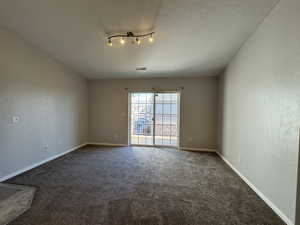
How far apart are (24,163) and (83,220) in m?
2.24

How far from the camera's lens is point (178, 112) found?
4.74 metres

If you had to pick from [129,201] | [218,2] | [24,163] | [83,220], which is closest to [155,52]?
[218,2]

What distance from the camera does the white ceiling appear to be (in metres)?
2.03

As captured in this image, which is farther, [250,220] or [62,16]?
[62,16]

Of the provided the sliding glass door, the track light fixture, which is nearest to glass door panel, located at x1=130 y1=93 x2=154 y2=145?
the sliding glass door

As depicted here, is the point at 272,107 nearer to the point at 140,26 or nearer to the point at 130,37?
the point at 140,26

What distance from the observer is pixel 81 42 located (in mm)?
2910

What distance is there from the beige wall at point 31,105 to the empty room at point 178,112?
2 centimetres

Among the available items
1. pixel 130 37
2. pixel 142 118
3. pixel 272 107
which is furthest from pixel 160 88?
pixel 272 107

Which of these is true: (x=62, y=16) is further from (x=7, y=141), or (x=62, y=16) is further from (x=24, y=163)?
(x=24, y=163)

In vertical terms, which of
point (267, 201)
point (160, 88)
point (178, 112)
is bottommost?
point (267, 201)

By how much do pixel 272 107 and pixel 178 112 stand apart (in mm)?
2869

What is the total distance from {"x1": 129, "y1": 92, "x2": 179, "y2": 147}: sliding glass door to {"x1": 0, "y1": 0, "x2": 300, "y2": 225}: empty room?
291mm

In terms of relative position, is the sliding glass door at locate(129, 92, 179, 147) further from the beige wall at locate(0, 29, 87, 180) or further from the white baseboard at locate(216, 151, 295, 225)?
the white baseboard at locate(216, 151, 295, 225)
